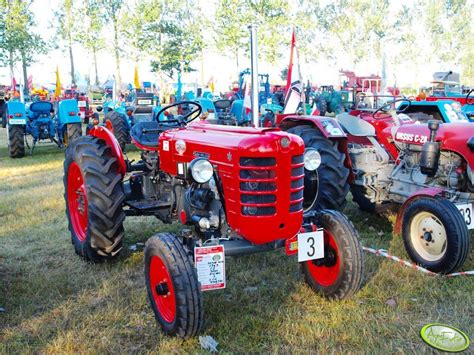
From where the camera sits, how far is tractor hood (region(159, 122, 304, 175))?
268 centimetres

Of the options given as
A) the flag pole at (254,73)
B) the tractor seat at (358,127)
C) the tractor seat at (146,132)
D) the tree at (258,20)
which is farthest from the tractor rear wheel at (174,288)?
the tree at (258,20)

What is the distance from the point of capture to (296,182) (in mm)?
2861

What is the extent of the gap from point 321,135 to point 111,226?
7.29 ft

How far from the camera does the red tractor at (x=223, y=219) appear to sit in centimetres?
264

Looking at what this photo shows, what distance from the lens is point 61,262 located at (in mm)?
4012

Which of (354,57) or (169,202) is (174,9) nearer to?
(354,57)

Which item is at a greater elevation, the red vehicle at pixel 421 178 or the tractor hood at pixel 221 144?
the tractor hood at pixel 221 144

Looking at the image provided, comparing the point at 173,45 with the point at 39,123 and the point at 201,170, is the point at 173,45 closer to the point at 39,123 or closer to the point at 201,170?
the point at 39,123

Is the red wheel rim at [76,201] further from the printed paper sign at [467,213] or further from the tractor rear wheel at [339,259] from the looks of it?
the printed paper sign at [467,213]

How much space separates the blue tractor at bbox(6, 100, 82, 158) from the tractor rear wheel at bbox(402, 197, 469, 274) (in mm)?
7970

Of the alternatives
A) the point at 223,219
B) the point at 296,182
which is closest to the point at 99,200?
the point at 223,219

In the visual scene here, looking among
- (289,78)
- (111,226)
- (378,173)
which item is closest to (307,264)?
(111,226)

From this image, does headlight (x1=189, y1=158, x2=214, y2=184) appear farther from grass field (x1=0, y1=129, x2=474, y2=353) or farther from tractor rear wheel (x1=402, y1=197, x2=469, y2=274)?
tractor rear wheel (x1=402, y1=197, x2=469, y2=274)

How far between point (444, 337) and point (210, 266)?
1375mm
